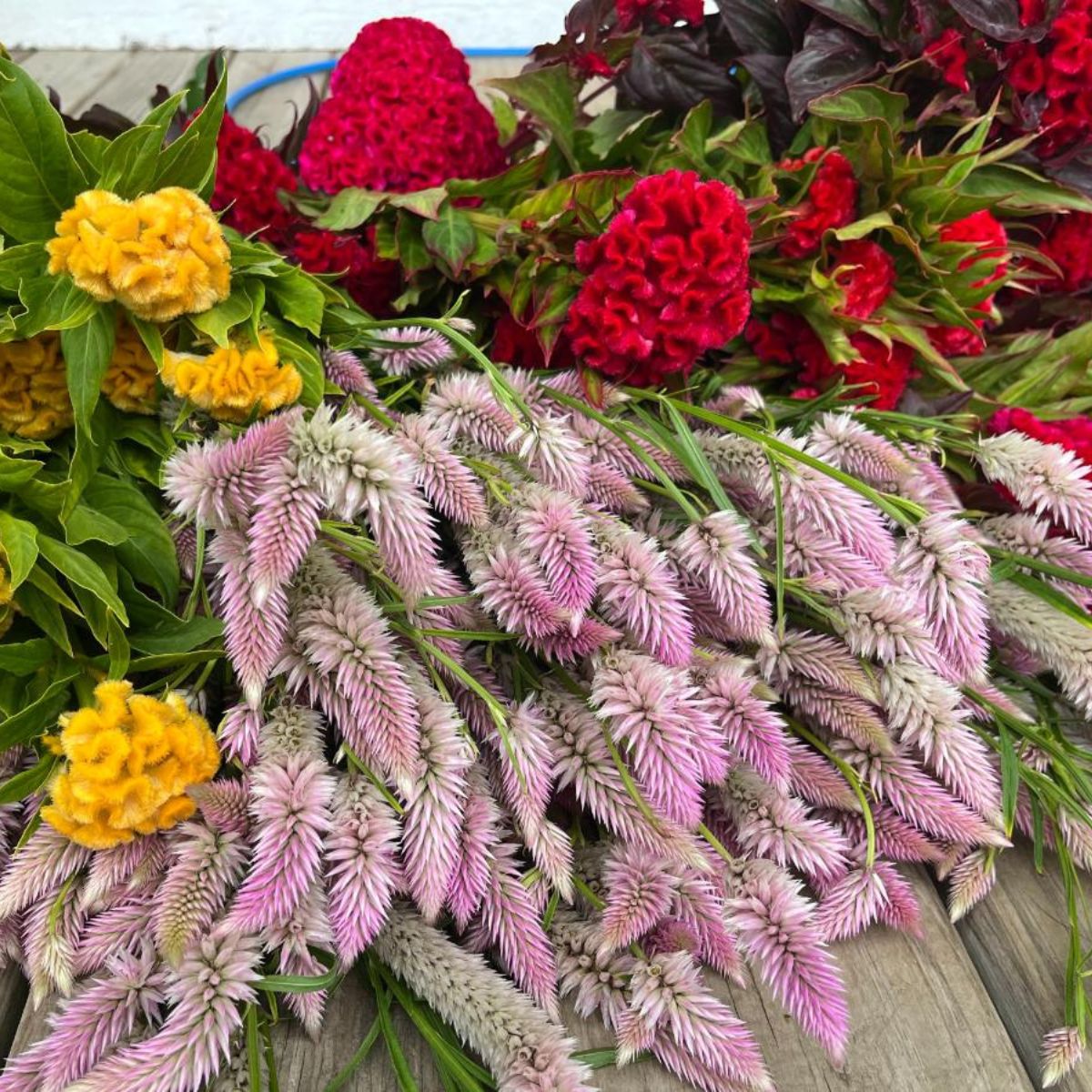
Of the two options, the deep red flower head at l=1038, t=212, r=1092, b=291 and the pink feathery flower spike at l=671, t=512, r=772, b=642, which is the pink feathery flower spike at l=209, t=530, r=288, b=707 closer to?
the pink feathery flower spike at l=671, t=512, r=772, b=642

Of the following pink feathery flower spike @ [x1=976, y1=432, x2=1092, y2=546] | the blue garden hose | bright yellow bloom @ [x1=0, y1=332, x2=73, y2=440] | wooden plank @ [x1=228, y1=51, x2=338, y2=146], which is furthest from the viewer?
the blue garden hose

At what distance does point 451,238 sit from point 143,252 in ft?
1.08

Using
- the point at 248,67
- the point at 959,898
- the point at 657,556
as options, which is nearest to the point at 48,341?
the point at 657,556

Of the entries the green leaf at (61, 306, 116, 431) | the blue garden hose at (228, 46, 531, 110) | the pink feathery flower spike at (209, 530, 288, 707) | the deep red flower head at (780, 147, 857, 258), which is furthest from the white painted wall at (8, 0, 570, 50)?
the pink feathery flower spike at (209, 530, 288, 707)

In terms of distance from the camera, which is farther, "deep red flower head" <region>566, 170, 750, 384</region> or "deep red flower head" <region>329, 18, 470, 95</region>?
"deep red flower head" <region>329, 18, 470, 95</region>

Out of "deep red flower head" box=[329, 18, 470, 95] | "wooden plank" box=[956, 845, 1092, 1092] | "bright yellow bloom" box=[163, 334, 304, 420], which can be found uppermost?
"deep red flower head" box=[329, 18, 470, 95]

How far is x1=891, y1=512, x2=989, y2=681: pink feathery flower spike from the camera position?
658 mm

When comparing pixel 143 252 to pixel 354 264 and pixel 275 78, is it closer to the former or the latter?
pixel 354 264

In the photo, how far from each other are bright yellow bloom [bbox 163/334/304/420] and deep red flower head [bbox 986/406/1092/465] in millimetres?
605

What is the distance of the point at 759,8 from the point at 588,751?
2.45ft

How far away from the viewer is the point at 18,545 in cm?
53

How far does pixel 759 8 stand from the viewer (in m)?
0.94

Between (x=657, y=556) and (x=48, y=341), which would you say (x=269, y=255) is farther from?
(x=657, y=556)

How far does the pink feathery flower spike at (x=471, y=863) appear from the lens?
1.88 feet
